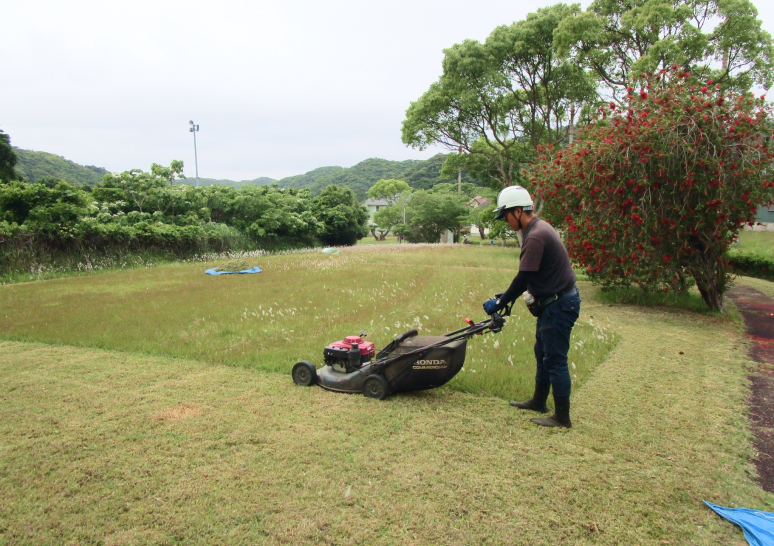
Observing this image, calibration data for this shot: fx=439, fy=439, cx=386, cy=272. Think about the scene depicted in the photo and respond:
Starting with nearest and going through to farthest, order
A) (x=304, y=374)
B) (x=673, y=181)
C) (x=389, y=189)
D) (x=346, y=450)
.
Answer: (x=346, y=450) < (x=304, y=374) < (x=673, y=181) < (x=389, y=189)

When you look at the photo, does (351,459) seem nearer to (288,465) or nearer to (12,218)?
(288,465)

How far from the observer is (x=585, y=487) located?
3.02 metres

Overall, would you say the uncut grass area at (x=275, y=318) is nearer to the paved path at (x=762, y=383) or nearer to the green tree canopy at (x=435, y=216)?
the paved path at (x=762, y=383)

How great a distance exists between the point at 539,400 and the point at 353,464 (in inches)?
77.1

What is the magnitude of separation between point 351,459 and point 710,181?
8.20m

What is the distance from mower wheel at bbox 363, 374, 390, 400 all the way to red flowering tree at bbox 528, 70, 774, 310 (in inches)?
267

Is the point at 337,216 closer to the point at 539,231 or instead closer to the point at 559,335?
the point at 539,231

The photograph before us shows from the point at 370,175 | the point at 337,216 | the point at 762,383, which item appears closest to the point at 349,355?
the point at 762,383

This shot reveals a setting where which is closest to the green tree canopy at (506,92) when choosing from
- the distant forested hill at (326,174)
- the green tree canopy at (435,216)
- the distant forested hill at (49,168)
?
the distant forested hill at (326,174)

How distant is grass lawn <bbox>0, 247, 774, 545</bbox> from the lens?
2641mm

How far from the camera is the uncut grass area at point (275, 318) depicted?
227 inches

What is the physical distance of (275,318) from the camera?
26.3 feet

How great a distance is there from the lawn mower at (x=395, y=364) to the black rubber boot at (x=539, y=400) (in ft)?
2.34

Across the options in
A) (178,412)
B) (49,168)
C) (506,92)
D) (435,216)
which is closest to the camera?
(178,412)
